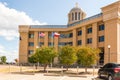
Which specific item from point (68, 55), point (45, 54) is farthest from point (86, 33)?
point (68, 55)

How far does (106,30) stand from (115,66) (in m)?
44.8

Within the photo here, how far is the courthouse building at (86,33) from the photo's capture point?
60719 millimetres

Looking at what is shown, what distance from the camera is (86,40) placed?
7531 centimetres

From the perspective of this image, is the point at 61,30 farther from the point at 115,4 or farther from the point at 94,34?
the point at 115,4

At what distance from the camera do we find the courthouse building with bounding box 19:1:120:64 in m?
60.7

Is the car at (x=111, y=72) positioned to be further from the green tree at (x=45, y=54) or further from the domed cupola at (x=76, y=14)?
the domed cupola at (x=76, y=14)

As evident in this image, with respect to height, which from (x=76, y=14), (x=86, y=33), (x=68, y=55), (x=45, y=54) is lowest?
(x=68, y=55)

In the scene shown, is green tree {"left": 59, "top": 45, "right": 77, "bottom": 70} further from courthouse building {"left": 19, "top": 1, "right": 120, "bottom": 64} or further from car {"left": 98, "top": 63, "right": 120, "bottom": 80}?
car {"left": 98, "top": 63, "right": 120, "bottom": 80}

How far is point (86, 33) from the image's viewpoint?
247 ft

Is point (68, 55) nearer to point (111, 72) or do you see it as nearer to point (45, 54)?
point (45, 54)

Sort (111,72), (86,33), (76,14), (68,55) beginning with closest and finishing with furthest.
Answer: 1. (111,72)
2. (68,55)
3. (86,33)
4. (76,14)

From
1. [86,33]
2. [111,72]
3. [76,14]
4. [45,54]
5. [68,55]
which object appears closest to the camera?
[111,72]

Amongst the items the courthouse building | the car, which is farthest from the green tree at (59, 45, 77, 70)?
the car

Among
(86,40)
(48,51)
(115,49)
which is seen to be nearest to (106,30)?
(115,49)
